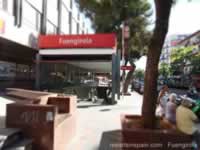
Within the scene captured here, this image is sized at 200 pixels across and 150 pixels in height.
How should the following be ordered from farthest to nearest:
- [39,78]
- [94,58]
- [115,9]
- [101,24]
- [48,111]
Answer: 1. [101,24]
2. [115,9]
3. [94,58]
4. [39,78]
5. [48,111]

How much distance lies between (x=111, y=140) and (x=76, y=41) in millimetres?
11964

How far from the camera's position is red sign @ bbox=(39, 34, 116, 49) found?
18.1 m

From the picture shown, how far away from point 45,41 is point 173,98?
12.4m

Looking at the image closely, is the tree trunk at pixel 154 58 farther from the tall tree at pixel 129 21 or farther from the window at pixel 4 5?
the tall tree at pixel 129 21

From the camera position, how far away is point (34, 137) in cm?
569

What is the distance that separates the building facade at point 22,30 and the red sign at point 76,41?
1.90m

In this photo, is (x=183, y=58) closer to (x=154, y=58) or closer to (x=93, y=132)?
(x=93, y=132)

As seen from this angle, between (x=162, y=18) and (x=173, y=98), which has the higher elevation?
(x=162, y=18)

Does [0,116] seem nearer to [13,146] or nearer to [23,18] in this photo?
[13,146]

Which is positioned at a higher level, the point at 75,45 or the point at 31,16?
the point at 31,16

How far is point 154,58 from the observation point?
5.80m

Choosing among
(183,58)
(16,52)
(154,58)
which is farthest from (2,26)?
(183,58)

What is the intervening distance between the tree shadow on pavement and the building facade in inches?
401

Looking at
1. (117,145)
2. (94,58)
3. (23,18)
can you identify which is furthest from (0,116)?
(23,18)
